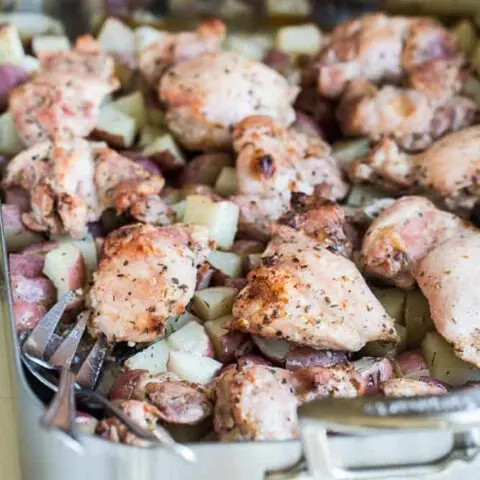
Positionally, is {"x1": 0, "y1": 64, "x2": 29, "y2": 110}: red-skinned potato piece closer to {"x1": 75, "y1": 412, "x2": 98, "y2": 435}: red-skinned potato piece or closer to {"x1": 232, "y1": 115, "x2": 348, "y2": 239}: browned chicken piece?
{"x1": 232, "y1": 115, "x2": 348, "y2": 239}: browned chicken piece

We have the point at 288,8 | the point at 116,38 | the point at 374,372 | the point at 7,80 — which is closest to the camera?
the point at 374,372

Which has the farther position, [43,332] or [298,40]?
[298,40]

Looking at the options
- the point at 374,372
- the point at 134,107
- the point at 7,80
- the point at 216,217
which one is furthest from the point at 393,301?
the point at 7,80

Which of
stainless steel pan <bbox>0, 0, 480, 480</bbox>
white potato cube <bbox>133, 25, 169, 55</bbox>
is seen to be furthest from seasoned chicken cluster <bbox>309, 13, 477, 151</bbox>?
stainless steel pan <bbox>0, 0, 480, 480</bbox>

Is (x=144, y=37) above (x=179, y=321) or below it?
above

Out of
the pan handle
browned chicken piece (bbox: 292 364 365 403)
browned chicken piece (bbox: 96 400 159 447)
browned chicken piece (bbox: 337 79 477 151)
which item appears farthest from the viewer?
browned chicken piece (bbox: 337 79 477 151)

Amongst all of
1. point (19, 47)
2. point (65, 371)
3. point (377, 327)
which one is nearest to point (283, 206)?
point (377, 327)

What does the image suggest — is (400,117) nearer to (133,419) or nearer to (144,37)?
(144,37)
